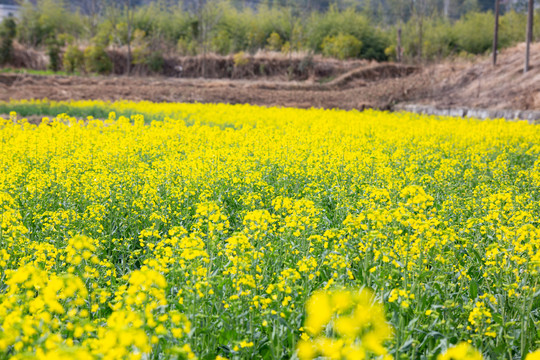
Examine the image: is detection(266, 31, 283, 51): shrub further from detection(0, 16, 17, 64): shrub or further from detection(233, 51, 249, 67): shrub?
detection(0, 16, 17, 64): shrub

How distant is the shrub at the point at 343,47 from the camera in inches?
1916

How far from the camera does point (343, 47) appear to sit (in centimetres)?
4881

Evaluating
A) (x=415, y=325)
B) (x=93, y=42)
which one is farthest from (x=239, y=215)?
(x=93, y=42)

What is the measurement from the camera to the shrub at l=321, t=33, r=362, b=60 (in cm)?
4866

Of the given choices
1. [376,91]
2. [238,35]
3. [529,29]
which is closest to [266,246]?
[529,29]

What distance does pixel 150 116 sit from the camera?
14.9m

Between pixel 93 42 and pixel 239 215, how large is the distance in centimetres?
4363

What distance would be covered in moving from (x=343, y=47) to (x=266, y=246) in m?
46.7

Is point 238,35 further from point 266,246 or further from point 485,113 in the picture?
point 266,246

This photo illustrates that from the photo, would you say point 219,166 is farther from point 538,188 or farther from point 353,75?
point 353,75

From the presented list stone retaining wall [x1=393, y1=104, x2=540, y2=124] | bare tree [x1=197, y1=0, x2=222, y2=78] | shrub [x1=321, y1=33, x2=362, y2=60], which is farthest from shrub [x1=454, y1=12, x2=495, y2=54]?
stone retaining wall [x1=393, y1=104, x2=540, y2=124]

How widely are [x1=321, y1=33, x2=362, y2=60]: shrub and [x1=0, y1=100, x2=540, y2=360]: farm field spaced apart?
37627mm

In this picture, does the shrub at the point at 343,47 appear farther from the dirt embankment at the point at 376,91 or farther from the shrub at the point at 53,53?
the shrub at the point at 53,53

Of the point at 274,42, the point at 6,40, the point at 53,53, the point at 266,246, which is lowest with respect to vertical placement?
the point at 266,246
